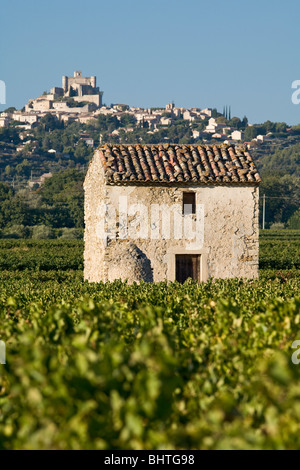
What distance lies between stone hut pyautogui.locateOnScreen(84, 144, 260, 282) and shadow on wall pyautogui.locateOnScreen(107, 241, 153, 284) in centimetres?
2

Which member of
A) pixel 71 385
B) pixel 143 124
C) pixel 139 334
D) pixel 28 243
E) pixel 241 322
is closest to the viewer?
pixel 71 385

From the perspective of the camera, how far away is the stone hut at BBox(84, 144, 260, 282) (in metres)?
17.6

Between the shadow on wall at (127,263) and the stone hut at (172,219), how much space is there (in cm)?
2

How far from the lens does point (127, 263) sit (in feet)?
57.3

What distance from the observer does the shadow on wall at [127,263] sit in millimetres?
17406

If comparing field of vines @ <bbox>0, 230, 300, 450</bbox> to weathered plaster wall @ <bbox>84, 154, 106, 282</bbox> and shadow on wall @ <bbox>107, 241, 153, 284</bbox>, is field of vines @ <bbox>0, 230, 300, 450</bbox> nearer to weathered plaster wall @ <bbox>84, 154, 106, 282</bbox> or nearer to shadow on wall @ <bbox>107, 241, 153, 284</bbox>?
shadow on wall @ <bbox>107, 241, 153, 284</bbox>

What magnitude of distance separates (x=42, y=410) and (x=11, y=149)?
466ft

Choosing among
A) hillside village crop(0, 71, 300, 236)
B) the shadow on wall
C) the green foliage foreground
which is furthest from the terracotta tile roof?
hillside village crop(0, 71, 300, 236)

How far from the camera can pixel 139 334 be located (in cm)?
614

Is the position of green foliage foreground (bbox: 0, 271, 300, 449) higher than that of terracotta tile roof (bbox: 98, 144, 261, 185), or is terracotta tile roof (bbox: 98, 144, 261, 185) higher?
terracotta tile roof (bbox: 98, 144, 261, 185)

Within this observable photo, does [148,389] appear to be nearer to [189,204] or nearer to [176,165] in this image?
[189,204]

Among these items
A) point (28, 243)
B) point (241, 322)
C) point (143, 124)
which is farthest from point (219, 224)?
point (143, 124)

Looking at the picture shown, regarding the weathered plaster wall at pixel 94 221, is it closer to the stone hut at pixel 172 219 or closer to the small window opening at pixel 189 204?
the stone hut at pixel 172 219
